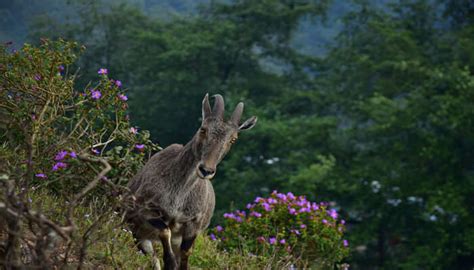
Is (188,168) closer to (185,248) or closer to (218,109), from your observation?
(218,109)

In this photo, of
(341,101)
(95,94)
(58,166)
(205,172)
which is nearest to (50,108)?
(95,94)

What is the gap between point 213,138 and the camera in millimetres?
6676

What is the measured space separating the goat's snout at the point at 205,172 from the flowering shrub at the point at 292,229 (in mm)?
4274

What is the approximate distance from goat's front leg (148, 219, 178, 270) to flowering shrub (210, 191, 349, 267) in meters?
3.64

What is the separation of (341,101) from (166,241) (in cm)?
2726

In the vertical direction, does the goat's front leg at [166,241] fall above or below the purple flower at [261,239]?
above

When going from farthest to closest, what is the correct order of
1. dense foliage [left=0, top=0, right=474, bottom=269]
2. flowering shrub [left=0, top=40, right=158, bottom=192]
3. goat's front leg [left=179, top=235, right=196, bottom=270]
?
dense foliage [left=0, top=0, right=474, bottom=269] → flowering shrub [left=0, top=40, right=158, bottom=192] → goat's front leg [left=179, top=235, right=196, bottom=270]

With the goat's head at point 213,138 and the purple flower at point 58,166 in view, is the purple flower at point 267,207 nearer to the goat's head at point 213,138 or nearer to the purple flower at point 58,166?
the purple flower at point 58,166

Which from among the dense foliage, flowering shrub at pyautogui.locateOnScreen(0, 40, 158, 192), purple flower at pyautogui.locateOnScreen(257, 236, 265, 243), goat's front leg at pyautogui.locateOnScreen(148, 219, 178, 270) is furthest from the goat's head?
the dense foliage

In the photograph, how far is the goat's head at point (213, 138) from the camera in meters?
6.46

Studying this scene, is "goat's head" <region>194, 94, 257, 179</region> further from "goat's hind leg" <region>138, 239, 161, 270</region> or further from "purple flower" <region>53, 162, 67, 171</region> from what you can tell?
"purple flower" <region>53, 162, 67, 171</region>

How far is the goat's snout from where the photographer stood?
6406mm

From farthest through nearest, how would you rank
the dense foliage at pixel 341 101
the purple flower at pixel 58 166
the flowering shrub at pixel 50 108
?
1. the dense foliage at pixel 341 101
2. the flowering shrub at pixel 50 108
3. the purple flower at pixel 58 166

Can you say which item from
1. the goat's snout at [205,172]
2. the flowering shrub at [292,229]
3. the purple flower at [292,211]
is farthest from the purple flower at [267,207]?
the goat's snout at [205,172]
